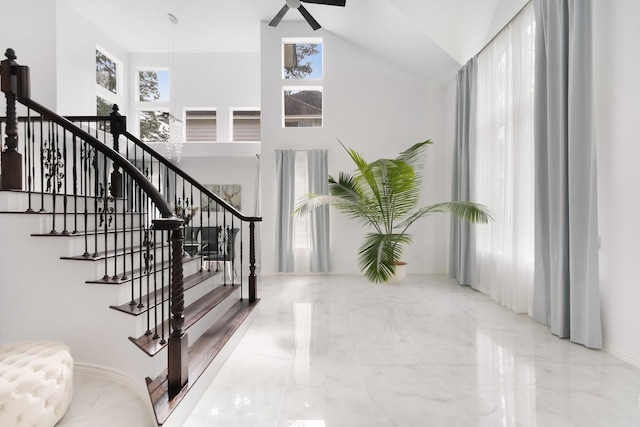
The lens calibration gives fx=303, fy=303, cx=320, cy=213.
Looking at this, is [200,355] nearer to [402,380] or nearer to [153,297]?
[153,297]

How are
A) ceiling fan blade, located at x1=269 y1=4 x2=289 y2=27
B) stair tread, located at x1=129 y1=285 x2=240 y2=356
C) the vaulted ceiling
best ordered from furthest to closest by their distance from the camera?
the vaulted ceiling < ceiling fan blade, located at x1=269 y1=4 x2=289 y2=27 < stair tread, located at x1=129 y1=285 x2=240 y2=356

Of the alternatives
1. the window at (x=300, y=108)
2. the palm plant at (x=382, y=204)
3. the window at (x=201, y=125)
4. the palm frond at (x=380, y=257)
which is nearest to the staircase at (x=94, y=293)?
the palm frond at (x=380, y=257)

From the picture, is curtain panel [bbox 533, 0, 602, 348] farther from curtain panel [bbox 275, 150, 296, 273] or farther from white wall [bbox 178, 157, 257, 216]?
white wall [bbox 178, 157, 257, 216]

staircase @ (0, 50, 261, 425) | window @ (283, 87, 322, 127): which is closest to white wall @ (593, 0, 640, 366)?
staircase @ (0, 50, 261, 425)

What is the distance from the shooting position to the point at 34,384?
4.97ft

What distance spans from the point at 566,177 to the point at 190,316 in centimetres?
343

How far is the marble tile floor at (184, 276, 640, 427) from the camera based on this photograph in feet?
5.57

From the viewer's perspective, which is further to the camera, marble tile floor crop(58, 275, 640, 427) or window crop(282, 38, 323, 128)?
window crop(282, 38, 323, 128)

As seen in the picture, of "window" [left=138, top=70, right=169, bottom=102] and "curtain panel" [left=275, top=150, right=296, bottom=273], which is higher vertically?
"window" [left=138, top=70, right=169, bottom=102]

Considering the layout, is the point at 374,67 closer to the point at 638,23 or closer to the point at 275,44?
the point at 275,44

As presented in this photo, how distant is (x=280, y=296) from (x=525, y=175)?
3309 millimetres

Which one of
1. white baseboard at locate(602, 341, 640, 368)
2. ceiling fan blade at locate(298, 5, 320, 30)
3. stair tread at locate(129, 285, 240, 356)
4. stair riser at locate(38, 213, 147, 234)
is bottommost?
white baseboard at locate(602, 341, 640, 368)

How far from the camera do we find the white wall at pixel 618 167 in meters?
2.25

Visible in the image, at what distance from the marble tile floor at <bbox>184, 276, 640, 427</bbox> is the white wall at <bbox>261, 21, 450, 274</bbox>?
225cm
